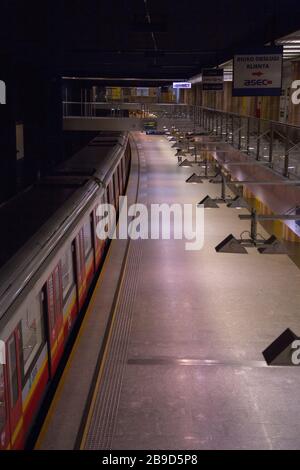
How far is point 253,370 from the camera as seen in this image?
6.44m

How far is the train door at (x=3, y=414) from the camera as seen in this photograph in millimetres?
4586

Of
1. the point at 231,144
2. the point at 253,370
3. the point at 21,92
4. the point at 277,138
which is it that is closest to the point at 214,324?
the point at 253,370

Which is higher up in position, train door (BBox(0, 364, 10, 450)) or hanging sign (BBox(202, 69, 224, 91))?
hanging sign (BBox(202, 69, 224, 91))

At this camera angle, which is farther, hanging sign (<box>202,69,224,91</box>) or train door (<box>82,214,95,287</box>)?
hanging sign (<box>202,69,224,91</box>)

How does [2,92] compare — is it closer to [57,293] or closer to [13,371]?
[57,293]

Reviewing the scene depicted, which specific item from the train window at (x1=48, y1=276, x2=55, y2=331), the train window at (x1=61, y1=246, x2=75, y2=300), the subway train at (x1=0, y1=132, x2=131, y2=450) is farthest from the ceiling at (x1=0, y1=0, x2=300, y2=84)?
the train window at (x1=48, y1=276, x2=55, y2=331)

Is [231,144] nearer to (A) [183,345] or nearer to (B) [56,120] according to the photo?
(B) [56,120]

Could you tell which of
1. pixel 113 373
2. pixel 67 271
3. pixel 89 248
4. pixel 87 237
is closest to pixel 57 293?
pixel 67 271

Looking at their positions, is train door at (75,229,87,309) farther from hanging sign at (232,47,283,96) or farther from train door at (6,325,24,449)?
hanging sign at (232,47,283,96)

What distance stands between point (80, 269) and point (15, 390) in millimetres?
3757

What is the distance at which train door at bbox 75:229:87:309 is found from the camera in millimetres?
8484

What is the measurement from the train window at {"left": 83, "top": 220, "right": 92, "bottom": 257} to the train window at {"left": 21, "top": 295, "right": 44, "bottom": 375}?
339 cm

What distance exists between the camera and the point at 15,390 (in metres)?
5.06
